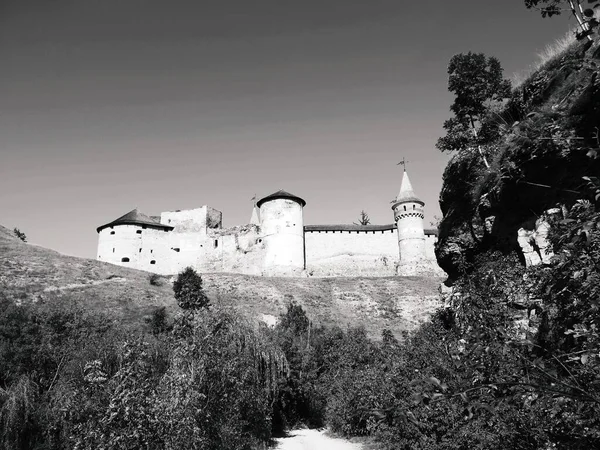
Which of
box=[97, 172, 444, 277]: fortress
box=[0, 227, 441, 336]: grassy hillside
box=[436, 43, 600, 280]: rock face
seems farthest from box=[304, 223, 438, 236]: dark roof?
box=[436, 43, 600, 280]: rock face

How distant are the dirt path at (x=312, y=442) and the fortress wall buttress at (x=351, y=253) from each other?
3314 cm

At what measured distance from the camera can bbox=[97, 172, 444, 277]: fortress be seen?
169 ft

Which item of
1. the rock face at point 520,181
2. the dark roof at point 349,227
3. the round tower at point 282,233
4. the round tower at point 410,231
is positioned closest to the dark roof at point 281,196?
the round tower at point 282,233

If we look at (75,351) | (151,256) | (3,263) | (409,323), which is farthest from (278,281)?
(75,351)

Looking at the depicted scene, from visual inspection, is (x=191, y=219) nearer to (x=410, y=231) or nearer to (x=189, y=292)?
(x=189, y=292)

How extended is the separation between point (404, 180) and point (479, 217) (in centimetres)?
4259

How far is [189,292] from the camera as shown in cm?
3466

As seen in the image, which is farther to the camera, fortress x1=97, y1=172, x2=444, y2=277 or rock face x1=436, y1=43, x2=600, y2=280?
fortress x1=97, y1=172, x2=444, y2=277

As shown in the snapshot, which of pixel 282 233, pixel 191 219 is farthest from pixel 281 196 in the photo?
pixel 191 219

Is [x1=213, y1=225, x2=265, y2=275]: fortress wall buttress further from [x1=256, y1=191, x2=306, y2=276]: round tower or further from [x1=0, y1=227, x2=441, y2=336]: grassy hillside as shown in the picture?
[x1=0, y1=227, x2=441, y2=336]: grassy hillside

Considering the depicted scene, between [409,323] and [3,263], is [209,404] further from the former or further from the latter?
[3,263]

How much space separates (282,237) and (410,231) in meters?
15.7

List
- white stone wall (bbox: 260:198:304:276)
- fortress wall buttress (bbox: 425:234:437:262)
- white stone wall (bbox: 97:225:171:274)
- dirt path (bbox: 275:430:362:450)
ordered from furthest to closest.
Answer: white stone wall (bbox: 97:225:171:274)
white stone wall (bbox: 260:198:304:276)
fortress wall buttress (bbox: 425:234:437:262)
dirt path (bbox: 275:430:362:450)

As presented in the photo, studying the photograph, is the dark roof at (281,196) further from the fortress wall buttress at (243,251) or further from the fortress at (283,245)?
the fortress wall buttress at (243,251)
